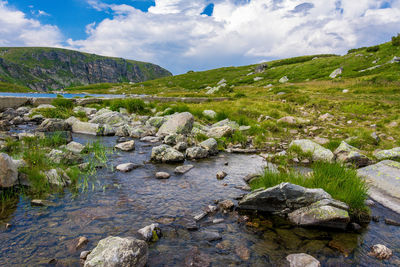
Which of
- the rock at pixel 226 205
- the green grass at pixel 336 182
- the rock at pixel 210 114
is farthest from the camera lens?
the rock at pixel 210 114

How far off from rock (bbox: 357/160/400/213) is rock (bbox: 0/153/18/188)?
33.1 ft

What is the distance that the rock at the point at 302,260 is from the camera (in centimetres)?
406

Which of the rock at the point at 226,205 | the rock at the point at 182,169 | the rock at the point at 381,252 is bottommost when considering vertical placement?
the rock at the point at 381,252

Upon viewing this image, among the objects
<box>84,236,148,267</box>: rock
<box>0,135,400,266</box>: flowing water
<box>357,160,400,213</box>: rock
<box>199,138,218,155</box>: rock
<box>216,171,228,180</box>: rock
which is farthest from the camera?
<box>199,138,218,155</box>: rock

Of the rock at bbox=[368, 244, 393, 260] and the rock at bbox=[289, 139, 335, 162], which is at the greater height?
the rock at bbox=[289, 139, 335, 162]

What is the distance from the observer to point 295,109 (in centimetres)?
2525

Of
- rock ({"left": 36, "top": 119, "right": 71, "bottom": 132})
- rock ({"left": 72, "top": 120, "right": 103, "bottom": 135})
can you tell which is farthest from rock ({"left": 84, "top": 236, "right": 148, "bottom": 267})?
rock ({"left": 36, "top": 119, "right": 71, "bottom": 132})

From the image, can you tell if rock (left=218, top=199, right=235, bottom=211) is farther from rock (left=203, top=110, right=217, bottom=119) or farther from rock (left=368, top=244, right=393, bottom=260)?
rock (left=203, top=110, right=217, bottom=119)

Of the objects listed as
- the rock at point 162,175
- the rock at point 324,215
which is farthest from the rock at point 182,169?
the rock at point 324,215

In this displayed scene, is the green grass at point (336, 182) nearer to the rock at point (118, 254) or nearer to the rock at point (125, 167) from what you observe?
the rock at point (118, 254)

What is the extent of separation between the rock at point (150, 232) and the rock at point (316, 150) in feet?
25.7

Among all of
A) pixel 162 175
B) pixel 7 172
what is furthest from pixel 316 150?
pixel 7 172

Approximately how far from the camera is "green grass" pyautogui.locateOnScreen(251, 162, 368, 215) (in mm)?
5824

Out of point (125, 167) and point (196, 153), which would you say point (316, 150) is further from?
point (125, 167)
